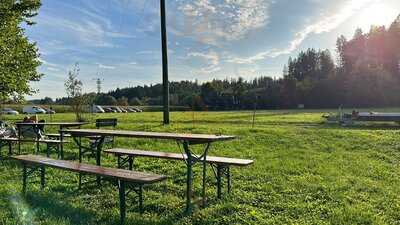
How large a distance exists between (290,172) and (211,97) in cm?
8064

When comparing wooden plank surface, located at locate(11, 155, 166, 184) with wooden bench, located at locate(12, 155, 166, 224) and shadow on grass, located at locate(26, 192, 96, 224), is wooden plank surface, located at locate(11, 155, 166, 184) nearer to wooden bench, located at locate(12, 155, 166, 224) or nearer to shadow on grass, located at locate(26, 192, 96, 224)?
wooden bench, located at locate(12, 155, 166, 224)

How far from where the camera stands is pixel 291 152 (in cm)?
1077

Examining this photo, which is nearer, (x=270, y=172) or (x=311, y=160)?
(x=270, y=172)

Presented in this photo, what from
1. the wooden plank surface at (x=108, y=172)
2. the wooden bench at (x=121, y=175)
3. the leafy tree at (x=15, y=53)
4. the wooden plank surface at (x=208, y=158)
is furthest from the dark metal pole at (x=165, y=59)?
the wooden plank surface at (x=108, y=172)

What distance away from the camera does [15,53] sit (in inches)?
693

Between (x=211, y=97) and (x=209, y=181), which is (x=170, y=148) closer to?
(x=209, y=181)

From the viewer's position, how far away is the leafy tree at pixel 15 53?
1636 cm

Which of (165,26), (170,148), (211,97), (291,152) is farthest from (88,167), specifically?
(211,97)

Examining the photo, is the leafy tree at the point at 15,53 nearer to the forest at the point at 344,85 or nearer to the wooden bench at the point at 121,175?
the wooden bench at the point at 121,175

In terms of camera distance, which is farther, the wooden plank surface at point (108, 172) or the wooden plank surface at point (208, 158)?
the wooden plank surface at point (208, 158)

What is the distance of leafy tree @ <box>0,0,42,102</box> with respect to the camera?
1636 centimetres

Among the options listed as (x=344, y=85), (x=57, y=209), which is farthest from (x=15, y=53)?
(x=344, y=85)

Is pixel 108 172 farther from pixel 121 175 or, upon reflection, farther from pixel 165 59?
pixel 165 59

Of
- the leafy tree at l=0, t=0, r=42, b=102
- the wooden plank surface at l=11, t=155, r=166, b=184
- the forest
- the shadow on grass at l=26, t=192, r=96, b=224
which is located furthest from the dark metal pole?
the forest
